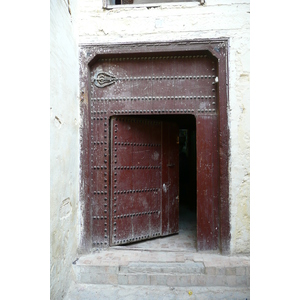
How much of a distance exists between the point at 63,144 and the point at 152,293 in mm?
1804

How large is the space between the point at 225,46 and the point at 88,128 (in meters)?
1.97

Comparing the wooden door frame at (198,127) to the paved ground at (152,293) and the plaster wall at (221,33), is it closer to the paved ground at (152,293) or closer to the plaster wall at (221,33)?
the plaster wall at (221,33)

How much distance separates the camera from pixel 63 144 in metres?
2.27

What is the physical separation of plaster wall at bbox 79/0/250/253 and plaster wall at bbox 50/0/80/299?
1.18 feet

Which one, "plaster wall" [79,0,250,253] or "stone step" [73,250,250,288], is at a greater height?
"plaster wall" [79,0,250,253]

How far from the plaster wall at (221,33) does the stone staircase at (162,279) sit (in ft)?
1.16

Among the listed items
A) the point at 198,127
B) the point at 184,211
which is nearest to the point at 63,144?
the point at 198,127

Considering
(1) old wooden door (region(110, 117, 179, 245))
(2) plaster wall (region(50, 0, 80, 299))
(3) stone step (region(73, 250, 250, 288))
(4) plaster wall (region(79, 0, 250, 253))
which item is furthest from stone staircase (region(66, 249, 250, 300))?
(1) old wooden door (region(110, 117, 179, 245))

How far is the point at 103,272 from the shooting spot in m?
2.47

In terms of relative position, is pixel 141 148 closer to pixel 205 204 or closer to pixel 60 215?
pixel 205 204

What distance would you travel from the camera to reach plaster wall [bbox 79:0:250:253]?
2658mm

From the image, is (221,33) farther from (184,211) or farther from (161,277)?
(184,211)

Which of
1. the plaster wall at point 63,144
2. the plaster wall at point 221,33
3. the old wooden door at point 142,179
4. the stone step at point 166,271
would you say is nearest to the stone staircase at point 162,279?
the stone step at point 166,271

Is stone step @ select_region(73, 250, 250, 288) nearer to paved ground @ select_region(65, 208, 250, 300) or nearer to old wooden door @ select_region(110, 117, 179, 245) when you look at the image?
paved ground @ select_region(65, 208, 250, 300)
